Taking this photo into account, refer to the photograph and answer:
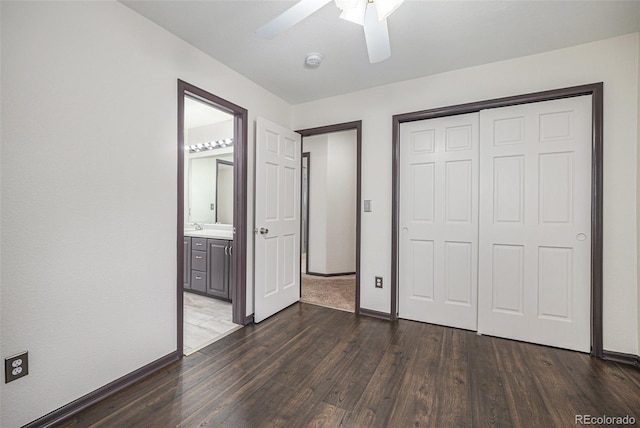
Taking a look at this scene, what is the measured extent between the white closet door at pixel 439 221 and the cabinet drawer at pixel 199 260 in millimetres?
2348

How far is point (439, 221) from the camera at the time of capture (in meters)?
2.74

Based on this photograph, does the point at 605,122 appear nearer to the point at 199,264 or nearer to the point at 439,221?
the point at 439,221

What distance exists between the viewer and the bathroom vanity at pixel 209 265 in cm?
329

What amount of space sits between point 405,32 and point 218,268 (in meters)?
3.02

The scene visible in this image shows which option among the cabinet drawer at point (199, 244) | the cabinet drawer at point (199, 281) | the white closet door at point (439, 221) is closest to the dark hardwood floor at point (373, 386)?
the white closet door at point (439, 221)

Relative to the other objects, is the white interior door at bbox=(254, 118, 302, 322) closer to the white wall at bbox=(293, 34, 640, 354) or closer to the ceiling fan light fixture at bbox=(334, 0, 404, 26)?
the white wall at bbox=(293, 34, 640, 354)

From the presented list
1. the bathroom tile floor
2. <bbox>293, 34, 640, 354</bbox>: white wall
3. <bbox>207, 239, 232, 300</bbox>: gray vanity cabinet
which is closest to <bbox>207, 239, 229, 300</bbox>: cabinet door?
<bbox>207, 239, 232, 300</bbox>: gray vanity cabinet

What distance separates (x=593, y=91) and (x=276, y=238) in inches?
117

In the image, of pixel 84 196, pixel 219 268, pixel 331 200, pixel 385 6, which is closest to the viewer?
pixel 385 6

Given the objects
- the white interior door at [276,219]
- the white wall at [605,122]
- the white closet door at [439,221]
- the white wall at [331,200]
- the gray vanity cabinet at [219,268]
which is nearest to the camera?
the white wall at [605,122]

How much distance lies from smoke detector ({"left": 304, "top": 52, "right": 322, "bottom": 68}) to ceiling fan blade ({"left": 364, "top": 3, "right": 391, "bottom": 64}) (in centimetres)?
78

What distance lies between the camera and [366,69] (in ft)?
8.41

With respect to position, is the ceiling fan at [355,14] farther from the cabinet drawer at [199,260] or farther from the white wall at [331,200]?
the white wall at [331,200]

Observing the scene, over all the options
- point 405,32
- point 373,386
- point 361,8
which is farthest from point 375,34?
point 373,386
